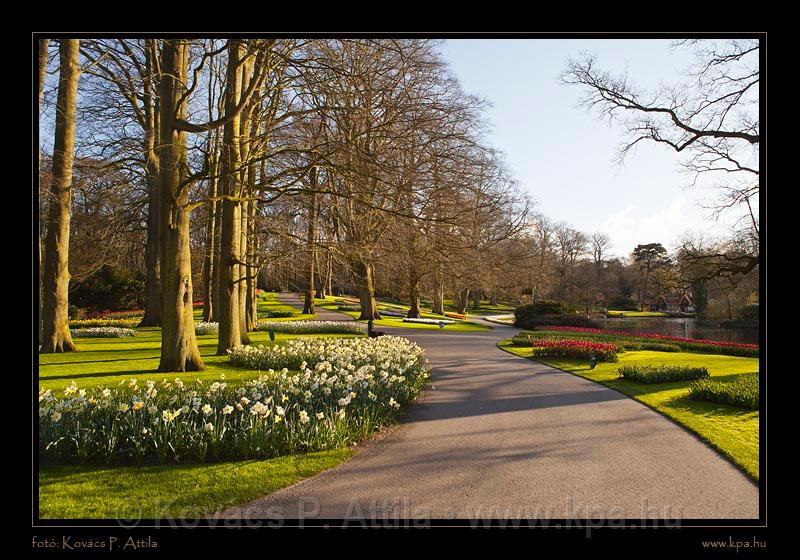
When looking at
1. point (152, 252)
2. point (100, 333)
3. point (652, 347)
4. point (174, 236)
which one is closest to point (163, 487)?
point (174, 236)

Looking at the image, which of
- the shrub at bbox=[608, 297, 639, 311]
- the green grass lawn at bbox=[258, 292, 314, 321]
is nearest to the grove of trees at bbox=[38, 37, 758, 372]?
the green grass lawn at bbox=[258, 292, 314, 321]

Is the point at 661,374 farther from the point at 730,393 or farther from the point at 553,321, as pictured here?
the point at 553,321

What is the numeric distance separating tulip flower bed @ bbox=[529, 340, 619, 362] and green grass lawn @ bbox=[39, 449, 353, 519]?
11.7m

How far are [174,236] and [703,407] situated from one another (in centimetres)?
1063

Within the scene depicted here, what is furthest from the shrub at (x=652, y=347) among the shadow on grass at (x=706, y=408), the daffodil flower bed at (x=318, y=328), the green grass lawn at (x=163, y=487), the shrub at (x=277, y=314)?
the shrub at (x=277, y=314)

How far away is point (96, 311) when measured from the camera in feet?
95.1

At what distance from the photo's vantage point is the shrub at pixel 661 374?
437 inches

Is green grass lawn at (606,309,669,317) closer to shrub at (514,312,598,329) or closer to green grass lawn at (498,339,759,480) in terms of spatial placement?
shrub at (514,312,598,329)

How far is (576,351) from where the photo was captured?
15.7 m

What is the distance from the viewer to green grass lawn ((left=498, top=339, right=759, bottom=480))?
6289mm

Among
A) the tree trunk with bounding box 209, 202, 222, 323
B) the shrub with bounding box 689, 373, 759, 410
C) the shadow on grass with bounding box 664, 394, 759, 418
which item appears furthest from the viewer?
the tree trunk with bounding box 209, 202, 222, 323

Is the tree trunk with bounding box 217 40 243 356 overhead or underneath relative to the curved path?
overhead
